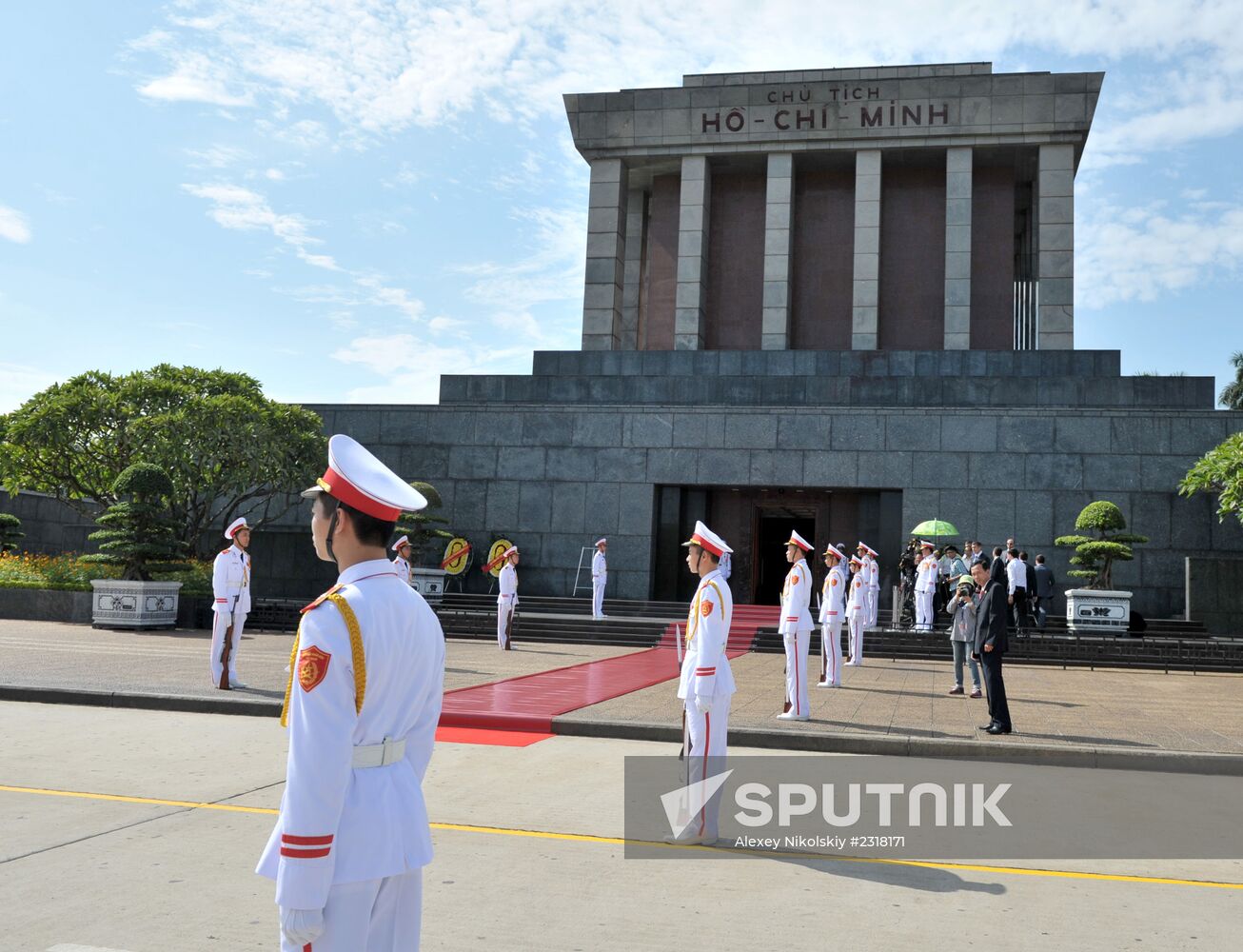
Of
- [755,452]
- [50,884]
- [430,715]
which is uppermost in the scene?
[755,452]

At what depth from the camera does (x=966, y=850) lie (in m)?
6.19

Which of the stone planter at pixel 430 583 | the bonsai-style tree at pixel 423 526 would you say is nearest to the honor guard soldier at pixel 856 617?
the stone planter at pixel 430 583

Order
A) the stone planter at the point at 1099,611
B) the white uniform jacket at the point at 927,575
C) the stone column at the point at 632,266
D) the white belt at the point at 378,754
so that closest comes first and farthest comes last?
the white belt at the point at 378,754 < the white uniform jacket at the point at 927,575 < the stone planter at the point at 1099,611 < the stone column at the point at 632,266

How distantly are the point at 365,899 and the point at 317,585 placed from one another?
87.9ft

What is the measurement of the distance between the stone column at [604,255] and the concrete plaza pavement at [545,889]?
26696mm

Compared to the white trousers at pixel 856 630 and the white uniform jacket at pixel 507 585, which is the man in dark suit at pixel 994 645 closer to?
the white trousers at pixel 856 630

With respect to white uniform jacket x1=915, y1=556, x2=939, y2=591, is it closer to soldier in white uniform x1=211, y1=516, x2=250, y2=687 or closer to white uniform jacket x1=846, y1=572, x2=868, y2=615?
white uniform jacket x1=846, y1=572, x2=868, y2=615

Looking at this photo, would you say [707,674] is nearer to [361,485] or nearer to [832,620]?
[361,485]

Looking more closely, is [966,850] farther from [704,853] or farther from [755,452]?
[755,452]

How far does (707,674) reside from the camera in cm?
655

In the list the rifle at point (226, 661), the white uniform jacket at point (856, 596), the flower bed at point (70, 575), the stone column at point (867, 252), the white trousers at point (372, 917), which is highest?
the stone column at point (867, 252)

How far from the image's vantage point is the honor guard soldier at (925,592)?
66.8ft

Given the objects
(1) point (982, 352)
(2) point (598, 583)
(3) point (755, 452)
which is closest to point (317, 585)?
(2) point (598, 583)

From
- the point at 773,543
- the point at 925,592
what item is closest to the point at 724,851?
the point at 925,592
